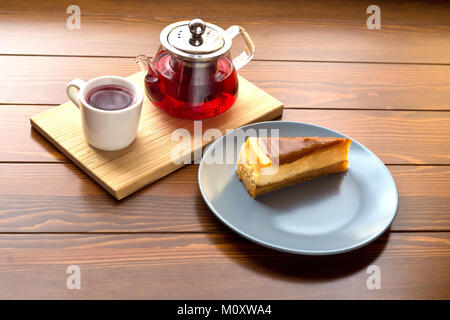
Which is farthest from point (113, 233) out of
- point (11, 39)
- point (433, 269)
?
point (11, 39)

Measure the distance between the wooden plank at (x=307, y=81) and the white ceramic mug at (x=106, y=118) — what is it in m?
0.17

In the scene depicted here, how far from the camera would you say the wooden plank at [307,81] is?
1037 millimetres

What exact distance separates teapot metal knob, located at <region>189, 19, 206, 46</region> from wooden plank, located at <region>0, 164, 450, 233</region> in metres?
0.21

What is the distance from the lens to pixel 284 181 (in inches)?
33.9

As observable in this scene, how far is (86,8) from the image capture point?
1.25 m

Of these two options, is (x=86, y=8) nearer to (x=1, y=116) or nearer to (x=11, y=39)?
(x=11, y=39)

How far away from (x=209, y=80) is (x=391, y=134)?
369 mm

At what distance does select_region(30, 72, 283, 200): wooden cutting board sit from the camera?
0.85m

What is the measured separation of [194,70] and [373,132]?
37 cm

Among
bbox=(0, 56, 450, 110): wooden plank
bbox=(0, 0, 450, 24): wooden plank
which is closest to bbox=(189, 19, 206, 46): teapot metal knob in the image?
bbox=(0, 56, 450, 110): wooden plank

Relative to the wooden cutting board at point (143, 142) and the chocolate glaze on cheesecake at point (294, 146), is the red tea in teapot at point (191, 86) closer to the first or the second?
the wooden cutting board at point (143, 142)

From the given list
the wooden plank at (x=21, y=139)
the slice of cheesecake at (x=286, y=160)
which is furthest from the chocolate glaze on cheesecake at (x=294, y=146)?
the wooden plank at (x=21, y=139)

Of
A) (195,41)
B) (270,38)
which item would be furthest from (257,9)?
(195,41)

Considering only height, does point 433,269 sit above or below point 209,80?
below
